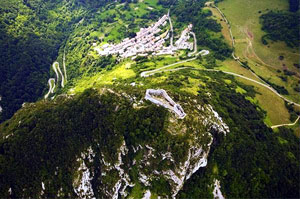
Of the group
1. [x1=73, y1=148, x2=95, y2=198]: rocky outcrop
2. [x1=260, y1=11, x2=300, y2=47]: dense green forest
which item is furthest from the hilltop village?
[x1=73, y1=148, x2=95, y2=198]: rocky outcrop

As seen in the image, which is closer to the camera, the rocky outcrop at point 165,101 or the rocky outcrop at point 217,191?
the rocky outcrop at point 165,101

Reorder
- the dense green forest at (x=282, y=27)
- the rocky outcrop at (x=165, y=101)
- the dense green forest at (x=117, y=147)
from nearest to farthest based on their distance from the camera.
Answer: the rocky outcrop at (x=165, y=101)
the dense green forest at (x=117, y=147)
the dense green forest at (x=282, y=27)

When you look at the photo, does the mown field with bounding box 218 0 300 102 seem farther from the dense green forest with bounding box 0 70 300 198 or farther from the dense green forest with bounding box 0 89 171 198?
the dense green forest with bounding box 0 89 171 198

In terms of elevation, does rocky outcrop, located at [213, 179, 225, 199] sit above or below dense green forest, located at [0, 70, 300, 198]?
below

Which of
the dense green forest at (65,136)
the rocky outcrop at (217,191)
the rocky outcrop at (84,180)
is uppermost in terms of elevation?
the dense green forest at (65,136)

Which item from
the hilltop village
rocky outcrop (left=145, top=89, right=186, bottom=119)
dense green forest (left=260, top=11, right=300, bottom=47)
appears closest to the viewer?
rocky outcrop (left=145, top=89, right=186, bottom=119)

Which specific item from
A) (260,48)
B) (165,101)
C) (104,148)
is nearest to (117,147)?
(104,148)

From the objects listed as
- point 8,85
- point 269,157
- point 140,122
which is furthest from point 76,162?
point 8,85

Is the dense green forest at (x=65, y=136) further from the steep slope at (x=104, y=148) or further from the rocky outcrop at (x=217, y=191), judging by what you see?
the rocky outcrop at (x=217, y=191)

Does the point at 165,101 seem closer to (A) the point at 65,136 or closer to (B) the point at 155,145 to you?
(B) the point at 155,145

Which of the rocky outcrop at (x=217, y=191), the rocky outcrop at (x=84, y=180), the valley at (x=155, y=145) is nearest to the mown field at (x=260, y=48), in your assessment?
the valley at (x=155, y=145)
